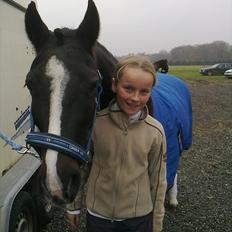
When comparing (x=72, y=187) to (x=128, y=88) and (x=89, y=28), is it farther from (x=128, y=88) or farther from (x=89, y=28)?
(x=89, y=28)

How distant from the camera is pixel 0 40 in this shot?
3.11m

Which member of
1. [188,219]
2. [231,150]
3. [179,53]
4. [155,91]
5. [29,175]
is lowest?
[179,53]

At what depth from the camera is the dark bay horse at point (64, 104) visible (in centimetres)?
178

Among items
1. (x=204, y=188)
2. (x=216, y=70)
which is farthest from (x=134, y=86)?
(x=216, y=70)

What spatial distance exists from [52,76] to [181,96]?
2.86m

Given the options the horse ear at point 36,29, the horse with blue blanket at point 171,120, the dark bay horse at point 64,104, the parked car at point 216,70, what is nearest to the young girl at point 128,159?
the dark bay horse at point 64,104

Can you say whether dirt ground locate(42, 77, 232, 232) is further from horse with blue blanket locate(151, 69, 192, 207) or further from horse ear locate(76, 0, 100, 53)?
horse ear locate(76, 0, 100, 53)

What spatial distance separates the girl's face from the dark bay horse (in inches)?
5.8

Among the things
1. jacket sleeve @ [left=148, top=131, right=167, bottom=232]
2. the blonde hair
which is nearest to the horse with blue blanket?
jacket sleeve @ [left=148, top=131, right=167, bottom=232]

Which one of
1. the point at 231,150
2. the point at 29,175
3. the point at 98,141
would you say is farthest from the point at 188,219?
the point at 231,150

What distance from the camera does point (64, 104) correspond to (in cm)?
184

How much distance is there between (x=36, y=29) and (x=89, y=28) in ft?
1.00

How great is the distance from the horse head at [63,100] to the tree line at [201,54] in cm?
6128

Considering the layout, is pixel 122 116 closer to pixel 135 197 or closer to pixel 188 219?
pixel 135 197
